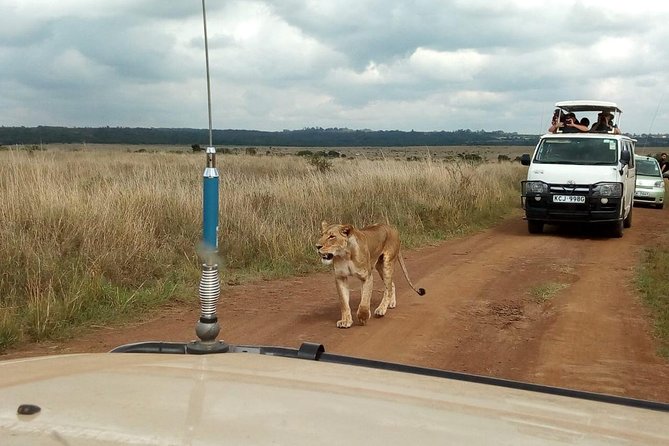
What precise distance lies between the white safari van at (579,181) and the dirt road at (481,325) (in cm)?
273

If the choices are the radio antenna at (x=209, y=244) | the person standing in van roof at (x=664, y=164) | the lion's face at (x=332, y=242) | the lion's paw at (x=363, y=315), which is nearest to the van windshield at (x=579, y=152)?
the lion's paw at (x=363, y=315)

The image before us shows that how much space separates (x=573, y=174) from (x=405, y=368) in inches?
467

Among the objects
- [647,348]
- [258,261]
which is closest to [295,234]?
[258,261]

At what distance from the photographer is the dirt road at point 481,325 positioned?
554cm

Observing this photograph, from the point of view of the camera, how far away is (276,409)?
1621 millimetres

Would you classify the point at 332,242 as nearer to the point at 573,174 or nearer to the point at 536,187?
the point at 536,187

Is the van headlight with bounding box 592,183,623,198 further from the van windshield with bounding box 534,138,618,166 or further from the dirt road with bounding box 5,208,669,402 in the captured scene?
the dirt road with bounding box 5,208,669,402

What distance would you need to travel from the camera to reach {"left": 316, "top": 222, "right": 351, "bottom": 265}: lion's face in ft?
20.0

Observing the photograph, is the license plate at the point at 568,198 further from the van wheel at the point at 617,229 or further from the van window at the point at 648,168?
the van window at the point at 648,168

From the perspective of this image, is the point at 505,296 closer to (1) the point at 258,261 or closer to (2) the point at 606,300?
(2) the point at 606,300

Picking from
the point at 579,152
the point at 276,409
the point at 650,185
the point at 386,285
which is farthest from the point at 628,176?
the point at 276,409

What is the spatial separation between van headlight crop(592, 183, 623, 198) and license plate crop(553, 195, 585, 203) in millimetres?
253

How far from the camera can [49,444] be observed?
4.37ft

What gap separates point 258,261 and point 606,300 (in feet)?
14.8
